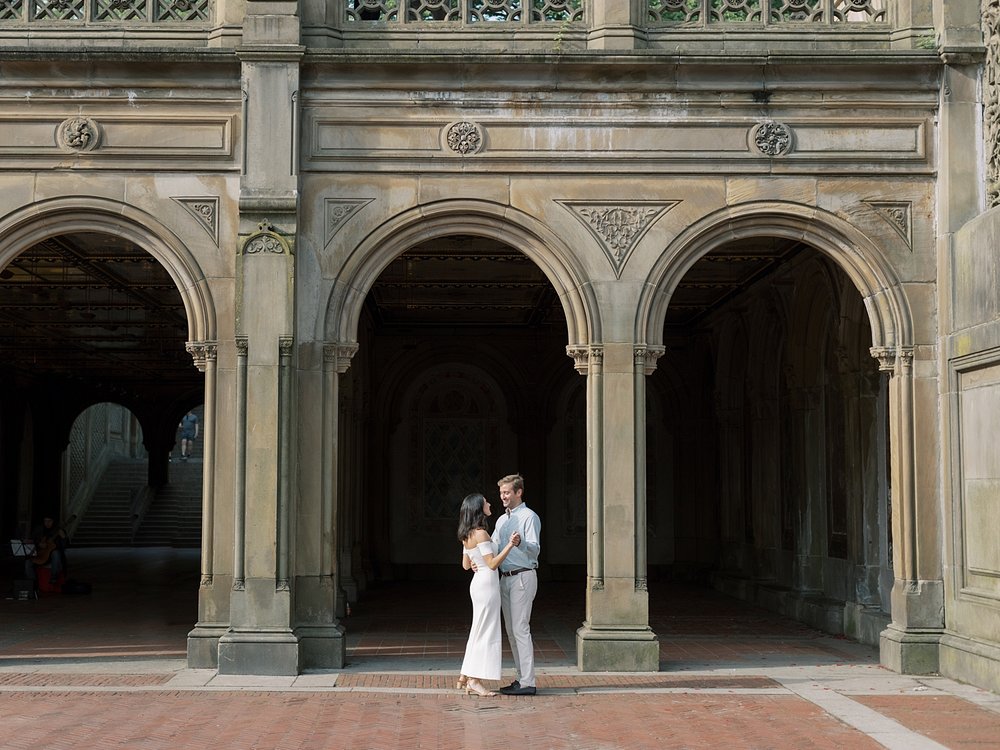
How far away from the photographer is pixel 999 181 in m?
11.0

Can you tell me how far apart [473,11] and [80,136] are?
13.0 ft

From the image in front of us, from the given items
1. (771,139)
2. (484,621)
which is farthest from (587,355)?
(484,621)

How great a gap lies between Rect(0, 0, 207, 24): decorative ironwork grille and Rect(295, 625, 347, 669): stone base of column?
5933 mm

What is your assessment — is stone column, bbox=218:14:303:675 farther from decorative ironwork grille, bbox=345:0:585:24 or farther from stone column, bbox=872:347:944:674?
stone column, bbox=872:347:944:674

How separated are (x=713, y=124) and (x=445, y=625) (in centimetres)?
684

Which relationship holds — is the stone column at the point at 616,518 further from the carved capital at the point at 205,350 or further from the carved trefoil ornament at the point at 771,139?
the carved capital at the point at 205,350

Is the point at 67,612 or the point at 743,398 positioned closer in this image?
the point at 67,612

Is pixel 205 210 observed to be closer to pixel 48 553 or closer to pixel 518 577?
pixel 518 577

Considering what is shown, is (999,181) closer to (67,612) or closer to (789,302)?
(789,302)

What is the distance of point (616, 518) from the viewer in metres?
11.3

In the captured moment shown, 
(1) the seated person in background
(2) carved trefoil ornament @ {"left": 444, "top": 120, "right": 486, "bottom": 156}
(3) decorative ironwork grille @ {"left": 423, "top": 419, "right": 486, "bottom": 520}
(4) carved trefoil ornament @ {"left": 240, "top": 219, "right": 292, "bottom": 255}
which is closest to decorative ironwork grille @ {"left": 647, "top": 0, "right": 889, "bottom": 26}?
(2) carved trefoil ornament @ {"left": 444, "top": 120, "right": 486, "bottom": 156}

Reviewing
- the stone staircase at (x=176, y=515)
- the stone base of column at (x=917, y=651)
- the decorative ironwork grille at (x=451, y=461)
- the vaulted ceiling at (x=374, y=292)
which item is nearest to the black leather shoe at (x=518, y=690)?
the stone base of column at (x=917, y=651)

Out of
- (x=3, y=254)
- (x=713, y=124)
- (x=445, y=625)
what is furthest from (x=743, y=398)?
(x=3, y=254)

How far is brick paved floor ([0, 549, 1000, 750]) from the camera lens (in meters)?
8.35
